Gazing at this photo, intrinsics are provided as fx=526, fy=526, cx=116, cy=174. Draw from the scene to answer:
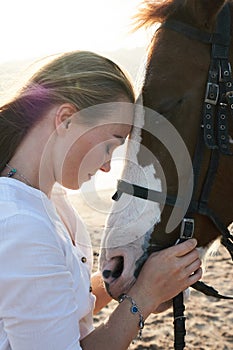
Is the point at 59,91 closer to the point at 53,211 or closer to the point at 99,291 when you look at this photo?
the point at 53,211

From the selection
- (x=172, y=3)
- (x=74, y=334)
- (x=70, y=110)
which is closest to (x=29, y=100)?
(x=70, y=110)

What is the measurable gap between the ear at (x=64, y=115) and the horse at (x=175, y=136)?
1.59 ft

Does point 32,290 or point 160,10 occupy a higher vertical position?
point 160,10

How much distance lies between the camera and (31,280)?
1389 millimetres

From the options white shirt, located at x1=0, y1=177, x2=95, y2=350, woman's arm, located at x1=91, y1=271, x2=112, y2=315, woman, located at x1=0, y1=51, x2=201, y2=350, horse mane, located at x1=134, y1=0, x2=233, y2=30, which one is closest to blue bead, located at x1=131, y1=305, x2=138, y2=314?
woman, located at x1=0, y1=51, x2=201, y2=350

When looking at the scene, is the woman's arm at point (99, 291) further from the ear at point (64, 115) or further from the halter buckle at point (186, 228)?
the ear at point (64, 115)

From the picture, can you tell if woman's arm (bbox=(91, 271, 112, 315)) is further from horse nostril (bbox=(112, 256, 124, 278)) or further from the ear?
the ear

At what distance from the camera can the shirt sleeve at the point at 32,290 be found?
4.52ft

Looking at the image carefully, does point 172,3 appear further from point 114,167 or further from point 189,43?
point 114,167

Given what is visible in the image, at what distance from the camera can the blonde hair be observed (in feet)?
5.12

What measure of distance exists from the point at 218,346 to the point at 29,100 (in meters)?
3.05

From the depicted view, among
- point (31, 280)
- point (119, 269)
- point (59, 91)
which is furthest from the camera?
point (119, 269)

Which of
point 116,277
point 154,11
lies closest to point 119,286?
point 116,277

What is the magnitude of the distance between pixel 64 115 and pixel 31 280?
490 mm
